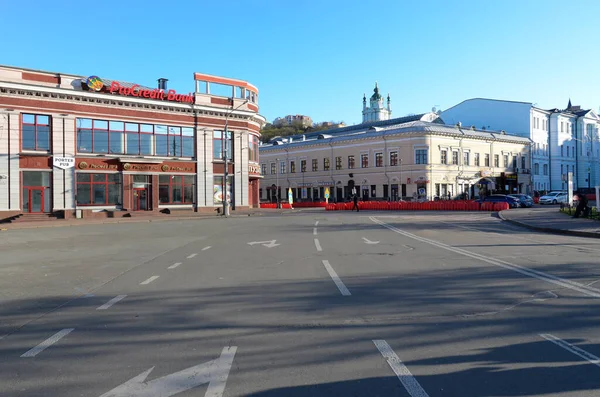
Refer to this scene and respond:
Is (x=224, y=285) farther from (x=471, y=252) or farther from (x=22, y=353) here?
(x=471, y=252)

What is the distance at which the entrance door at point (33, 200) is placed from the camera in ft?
120

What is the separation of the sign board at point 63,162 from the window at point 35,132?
109 centimetres

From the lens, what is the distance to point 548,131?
82.7 metres

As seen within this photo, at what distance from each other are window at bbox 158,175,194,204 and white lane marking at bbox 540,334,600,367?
134 ft

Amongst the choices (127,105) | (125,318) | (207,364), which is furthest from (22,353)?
(127,105)

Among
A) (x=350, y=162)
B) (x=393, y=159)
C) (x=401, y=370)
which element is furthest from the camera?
(x=350, y=162)

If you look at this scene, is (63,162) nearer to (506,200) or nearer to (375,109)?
(506,200)

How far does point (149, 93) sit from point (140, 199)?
930cm

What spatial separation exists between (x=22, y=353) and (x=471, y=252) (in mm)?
11435

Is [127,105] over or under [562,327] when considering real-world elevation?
over

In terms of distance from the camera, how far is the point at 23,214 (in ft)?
118

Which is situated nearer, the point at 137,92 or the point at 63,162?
the point at 63,162

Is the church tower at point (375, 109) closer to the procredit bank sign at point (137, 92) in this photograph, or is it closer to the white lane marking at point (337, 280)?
the procredit bank sign at point (137, 92)

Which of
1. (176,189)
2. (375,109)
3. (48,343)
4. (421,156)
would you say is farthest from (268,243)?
(375,109)
